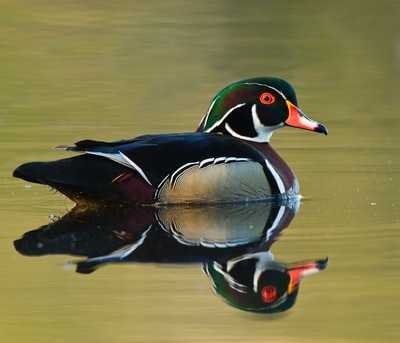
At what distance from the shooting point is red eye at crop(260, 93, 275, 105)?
10.8 m

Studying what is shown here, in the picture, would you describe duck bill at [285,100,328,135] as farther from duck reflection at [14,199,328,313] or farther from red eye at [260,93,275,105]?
duck reflection at [14,199,328,313]

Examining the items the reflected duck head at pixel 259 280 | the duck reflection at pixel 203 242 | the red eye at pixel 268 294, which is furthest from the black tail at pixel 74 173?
the red eye at pixel 268 294

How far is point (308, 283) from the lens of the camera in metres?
7.51

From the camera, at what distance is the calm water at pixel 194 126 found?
6836 mm

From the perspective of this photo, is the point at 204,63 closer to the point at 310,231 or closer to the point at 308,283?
the point at 310,231

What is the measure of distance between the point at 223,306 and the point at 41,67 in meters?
12.8

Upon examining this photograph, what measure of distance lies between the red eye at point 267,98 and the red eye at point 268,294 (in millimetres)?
3595

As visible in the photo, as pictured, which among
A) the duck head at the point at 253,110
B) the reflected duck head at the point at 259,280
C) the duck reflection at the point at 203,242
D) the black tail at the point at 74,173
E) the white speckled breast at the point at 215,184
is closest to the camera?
the reflected duck head at the point at 259,280

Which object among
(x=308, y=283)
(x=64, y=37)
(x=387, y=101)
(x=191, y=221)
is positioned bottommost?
(x=64, y=37)

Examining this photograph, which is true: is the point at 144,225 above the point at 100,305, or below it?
below

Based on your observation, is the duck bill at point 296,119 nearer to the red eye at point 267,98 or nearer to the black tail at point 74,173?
the red eye at point 267,98

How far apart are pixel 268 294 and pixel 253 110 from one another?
3.70 metres

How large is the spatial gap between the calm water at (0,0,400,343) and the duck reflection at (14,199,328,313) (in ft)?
0.46

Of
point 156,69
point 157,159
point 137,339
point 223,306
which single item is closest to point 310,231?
point 157,159
